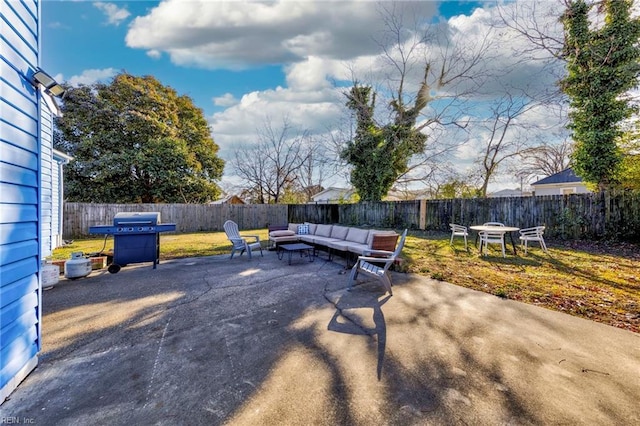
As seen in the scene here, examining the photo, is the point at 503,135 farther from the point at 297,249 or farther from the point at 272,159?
the point at 297,249

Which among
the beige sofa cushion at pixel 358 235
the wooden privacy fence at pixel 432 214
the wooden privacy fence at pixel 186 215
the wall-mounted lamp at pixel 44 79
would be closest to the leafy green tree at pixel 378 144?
the wooden privacy fence at pixel 432 214

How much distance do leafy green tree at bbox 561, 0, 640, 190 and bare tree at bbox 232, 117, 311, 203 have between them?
15.9m

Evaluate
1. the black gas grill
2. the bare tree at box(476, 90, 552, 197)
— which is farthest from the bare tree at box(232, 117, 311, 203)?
the black gas grill

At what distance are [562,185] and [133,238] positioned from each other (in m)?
24.1

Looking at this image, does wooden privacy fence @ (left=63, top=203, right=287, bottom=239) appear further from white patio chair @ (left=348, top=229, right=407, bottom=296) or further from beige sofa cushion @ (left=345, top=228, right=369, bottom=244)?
white patio chair @ (left=348, top=229, right=407, bottom=296)

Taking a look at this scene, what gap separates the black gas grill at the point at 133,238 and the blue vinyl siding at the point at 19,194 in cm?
351

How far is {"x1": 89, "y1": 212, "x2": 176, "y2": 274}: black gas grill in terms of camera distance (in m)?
5.57

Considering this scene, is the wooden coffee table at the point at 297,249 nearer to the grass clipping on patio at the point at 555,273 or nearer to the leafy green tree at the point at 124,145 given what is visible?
the grass clipping on patio at the point at 555,273

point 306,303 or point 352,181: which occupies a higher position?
point 352,181

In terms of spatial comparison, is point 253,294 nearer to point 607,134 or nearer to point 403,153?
point 607,134

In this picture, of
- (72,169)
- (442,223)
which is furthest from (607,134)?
(72,169)

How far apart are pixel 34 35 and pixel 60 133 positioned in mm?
18955

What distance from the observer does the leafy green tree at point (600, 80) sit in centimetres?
810

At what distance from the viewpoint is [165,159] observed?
17.1 m
